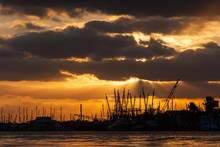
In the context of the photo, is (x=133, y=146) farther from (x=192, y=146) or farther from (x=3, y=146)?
(x=3, y=146)

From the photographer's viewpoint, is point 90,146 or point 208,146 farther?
point 90,146

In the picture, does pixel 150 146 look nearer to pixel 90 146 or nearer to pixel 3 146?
pixel 90 146

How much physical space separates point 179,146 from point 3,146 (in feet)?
139

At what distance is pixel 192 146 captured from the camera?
137250 millimetres

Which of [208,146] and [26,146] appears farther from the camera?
[26,146]

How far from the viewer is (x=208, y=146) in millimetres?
135375

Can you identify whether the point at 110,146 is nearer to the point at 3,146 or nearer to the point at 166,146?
the point at 166,146

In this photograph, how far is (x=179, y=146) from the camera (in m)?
138

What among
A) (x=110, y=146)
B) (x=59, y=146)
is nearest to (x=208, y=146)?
(x=110, y=146)

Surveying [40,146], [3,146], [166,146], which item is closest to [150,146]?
[166,146]

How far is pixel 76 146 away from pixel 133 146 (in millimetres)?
14111

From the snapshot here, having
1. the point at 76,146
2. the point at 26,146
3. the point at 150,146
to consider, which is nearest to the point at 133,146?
the point at 150,146

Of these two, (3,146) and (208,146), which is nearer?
(208,146)

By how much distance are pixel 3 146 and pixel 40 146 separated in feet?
29.3
